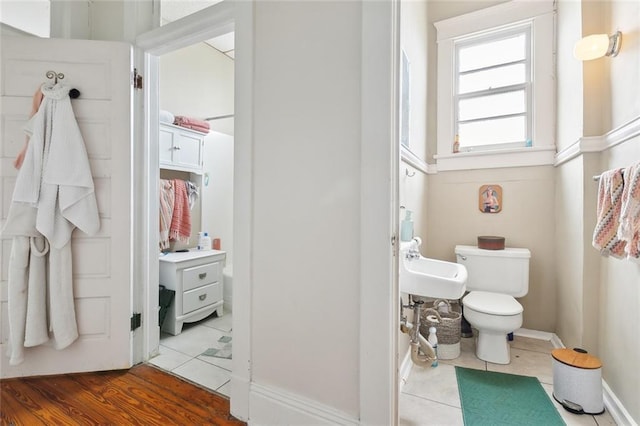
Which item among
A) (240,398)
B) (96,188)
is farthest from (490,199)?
(96,188)

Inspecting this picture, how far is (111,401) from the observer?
1.55 metres

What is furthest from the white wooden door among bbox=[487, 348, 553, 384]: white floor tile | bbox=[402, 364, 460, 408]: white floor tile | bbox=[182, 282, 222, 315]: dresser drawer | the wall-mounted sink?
bbox=[487, 348, 553, 384]: white floor tile

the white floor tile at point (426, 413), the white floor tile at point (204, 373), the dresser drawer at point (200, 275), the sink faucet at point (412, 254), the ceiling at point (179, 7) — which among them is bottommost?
the white floor tile at point (426, 413)

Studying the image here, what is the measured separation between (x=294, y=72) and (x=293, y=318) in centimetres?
109

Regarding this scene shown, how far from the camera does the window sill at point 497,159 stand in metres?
2.35

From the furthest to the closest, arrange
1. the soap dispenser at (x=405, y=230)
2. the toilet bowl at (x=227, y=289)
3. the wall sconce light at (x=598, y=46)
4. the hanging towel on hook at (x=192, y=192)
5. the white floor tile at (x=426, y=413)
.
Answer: the toilet bowl at (x=227, y=289), the hanging towel on hook at (x=192, y=192), the soap dispenser at (x=405, y=230), the wall sconce light at (x=598, y=46), the white floor tile at (x=426, y=413)

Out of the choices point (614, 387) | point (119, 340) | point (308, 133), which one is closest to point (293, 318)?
point (308, 133)

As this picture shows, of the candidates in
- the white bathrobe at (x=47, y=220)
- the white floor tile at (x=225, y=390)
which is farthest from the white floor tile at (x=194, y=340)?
the white bathrobe at (x=47, y=220)

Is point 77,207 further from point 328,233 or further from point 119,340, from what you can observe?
point 328,233

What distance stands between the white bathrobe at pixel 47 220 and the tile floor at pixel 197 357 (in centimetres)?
59

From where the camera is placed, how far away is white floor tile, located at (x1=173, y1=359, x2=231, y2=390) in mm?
1729

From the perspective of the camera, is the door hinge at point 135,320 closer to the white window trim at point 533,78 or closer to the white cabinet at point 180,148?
the white cabinet at point 180,148

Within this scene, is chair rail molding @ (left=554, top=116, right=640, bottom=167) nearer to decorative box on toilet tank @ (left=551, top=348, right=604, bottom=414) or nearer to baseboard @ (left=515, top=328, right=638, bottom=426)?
decorative box on toilet tank @ (left=551, top=348, right=604, bottom=414)

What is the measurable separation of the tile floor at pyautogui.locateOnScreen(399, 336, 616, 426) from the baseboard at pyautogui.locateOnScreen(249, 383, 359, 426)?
470mm
